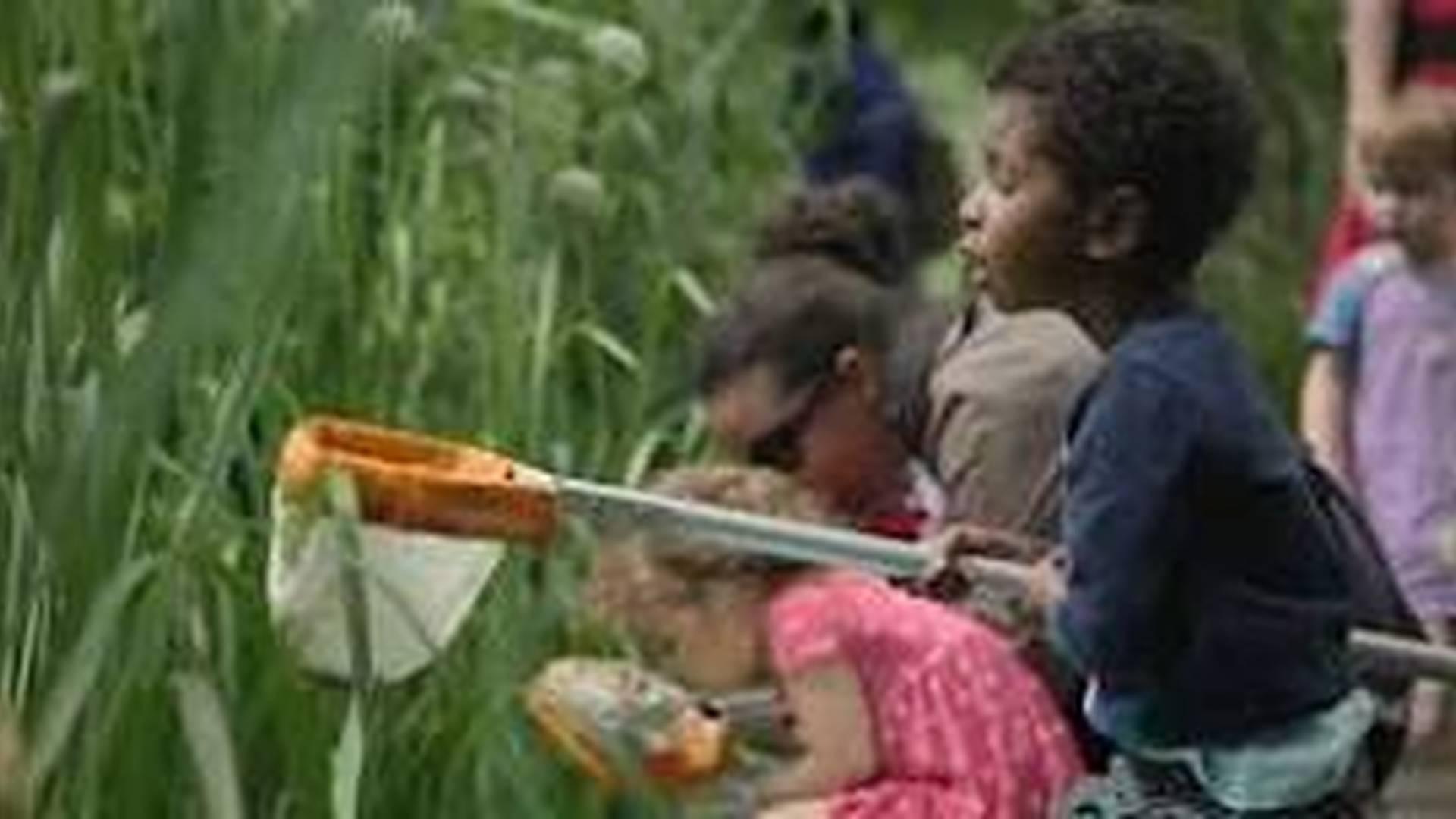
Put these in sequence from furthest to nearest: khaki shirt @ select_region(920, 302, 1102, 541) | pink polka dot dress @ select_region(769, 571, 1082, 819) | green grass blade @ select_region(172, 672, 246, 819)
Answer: khaki shirt @ select_region(920, 302, 1102, 541) → pink polka dot dress @ select_region(769, 571, 1082, 819) → green grass blade @ select_region(172, 672, 246, 819)

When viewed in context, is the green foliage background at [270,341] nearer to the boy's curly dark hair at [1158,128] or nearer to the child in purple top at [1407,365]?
the boy's curly dark hair at [1158,128]

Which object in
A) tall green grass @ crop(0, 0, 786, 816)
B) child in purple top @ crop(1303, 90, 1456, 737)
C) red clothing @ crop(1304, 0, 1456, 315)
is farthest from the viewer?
red clothing @ crop(1304, 0, 1456, 315)

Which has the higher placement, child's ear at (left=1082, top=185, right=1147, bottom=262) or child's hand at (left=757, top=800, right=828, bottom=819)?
child's ear at (left=1082, top=185, right=1147, bottom=262)

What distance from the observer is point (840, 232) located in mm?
6285

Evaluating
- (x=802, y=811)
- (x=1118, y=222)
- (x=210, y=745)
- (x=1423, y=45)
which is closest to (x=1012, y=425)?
(x=802, y=811)

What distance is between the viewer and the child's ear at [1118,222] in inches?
182

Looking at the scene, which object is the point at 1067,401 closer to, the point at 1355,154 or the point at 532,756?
the point at 532,756

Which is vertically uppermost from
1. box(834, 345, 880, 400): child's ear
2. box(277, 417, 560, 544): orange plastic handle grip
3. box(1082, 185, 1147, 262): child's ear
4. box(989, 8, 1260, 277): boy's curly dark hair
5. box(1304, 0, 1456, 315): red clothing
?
box(989, 8, 1260, 277): boy's curly dark hair

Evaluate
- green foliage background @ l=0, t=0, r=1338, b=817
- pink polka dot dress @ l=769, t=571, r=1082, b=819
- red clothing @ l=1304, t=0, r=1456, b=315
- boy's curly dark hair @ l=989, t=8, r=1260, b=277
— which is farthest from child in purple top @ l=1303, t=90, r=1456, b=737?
boy's curly dark hair @ l=989, t=8, r=1260, b=277

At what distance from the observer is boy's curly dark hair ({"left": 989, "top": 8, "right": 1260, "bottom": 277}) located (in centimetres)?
464

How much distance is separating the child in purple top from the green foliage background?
83cm

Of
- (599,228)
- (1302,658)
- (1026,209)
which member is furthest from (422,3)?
(1302,658)

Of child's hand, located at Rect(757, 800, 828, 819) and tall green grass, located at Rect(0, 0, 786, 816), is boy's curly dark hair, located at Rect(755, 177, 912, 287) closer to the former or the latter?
tall green grass, located at Rect(0, 0, 786, 816)

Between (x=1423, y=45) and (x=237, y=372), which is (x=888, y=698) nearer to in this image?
(x=237, y=372)
